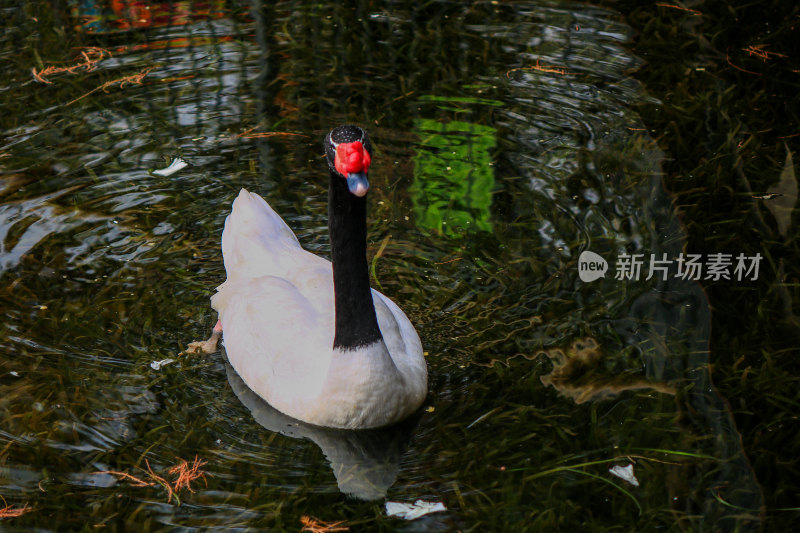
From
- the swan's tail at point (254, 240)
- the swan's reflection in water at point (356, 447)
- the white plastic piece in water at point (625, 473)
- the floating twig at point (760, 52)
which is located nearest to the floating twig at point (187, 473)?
the swan's reflection in water at point (356, 447)

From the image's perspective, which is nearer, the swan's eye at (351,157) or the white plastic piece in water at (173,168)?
the swan's eye at (351,157)

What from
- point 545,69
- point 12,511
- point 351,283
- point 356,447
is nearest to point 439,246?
point 351,283

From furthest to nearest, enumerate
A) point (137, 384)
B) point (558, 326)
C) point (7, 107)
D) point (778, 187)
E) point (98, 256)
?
point (7, 107) → point (778, 187) → point (98, 256) → point (558, 326) → point (137, 384)

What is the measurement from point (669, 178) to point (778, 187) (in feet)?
2.35

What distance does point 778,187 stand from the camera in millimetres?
6035

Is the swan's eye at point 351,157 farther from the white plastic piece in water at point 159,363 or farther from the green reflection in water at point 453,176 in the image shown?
the green reflection in water at point 453,176

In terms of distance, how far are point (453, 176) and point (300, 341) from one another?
Result: 86.9 inches

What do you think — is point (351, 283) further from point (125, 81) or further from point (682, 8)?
point (682, 8)

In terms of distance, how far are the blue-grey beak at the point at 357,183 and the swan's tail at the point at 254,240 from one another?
1276 mm

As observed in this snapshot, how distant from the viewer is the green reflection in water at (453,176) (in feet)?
18.9

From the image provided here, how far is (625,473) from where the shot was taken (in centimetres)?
404

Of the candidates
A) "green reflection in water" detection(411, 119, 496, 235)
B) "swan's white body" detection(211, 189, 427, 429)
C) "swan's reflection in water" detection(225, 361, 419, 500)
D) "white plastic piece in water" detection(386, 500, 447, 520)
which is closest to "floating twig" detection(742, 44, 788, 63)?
"green reflection in water" detection(411, 119, 496, 235)

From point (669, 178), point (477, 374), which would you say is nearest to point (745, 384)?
point (477, 374)

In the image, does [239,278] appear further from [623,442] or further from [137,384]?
[623,442]
